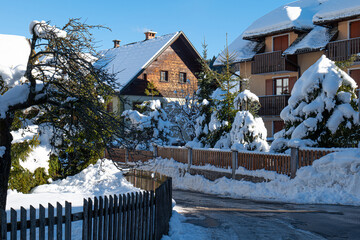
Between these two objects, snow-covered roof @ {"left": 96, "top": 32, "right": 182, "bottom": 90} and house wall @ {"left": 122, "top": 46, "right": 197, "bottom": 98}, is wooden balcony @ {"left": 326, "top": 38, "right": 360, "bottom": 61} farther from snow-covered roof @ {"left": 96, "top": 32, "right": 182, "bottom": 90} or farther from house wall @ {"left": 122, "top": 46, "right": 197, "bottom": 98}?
snow-covered roof @ {"left": 96, "top": 32, "right": 182, "bottom": 90}

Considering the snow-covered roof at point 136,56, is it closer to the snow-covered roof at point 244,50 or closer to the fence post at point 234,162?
the snow-covered roof at point 244,50

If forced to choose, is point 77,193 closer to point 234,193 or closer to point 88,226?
point 234,193

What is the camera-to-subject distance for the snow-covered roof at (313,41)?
25.7 metres

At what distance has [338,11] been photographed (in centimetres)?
2481

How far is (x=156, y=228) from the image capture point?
8.22 metres

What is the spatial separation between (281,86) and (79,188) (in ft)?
60.4

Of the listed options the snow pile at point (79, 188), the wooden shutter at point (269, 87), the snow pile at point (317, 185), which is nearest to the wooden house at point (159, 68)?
the wooden shutter at point (269, 87)

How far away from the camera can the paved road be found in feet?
30.5

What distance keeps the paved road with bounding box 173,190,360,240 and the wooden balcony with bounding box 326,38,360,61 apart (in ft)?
47.3

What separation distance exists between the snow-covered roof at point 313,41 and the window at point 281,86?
3.17m

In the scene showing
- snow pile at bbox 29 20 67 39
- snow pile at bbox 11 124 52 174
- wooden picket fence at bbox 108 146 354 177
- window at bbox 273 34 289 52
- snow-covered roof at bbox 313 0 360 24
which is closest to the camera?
snow pile at bbox 29 20 67 39

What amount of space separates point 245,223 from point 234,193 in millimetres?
6030

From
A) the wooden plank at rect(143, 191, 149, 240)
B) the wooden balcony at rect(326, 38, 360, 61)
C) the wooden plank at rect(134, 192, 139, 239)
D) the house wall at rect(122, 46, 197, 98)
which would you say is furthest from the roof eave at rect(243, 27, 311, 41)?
the wooden plank at rect(134, 192, 139, 239)

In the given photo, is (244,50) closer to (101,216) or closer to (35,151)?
(35,151)
